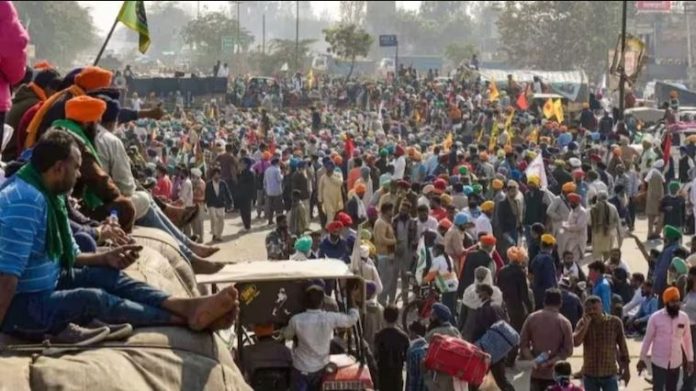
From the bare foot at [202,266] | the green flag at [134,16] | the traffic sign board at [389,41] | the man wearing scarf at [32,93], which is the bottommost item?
the traffic sign board at [389,41]

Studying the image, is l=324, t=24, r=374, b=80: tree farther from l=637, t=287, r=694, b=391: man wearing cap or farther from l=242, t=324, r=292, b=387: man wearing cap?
l=242, t=324, r=292, b=387: man wearing cap

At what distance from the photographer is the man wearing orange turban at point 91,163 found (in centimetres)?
653

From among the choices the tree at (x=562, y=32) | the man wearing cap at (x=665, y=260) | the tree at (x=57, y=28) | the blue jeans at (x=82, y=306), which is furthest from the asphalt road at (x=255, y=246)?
the tree at (x=57, y=28)

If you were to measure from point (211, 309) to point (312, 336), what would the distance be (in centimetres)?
349

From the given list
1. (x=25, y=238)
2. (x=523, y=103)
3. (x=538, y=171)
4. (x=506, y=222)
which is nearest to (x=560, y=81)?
(x=523, y=103)

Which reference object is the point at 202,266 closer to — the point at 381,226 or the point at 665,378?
the point at 665,378

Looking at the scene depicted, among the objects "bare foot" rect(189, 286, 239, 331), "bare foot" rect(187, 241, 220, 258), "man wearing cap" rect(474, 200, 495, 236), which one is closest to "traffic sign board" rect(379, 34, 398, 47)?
"man wearing cap" rect(474, 200, 495, 236)

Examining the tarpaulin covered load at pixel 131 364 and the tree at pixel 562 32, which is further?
the tree at pixel 562 32

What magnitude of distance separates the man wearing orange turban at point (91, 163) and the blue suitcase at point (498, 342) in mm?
4392

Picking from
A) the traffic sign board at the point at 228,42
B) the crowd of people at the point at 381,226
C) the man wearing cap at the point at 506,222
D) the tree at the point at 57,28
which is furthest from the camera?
the tree at the point at 57,28

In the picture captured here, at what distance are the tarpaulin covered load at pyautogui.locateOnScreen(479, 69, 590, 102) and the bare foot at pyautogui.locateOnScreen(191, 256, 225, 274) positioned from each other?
36516 millimetres

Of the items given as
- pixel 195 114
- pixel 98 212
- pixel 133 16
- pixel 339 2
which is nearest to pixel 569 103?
pixel 195 114

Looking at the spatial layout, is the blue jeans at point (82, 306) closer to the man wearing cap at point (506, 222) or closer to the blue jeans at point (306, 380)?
the blue jeans at point (306, 380)

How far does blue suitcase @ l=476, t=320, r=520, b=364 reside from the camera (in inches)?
414
